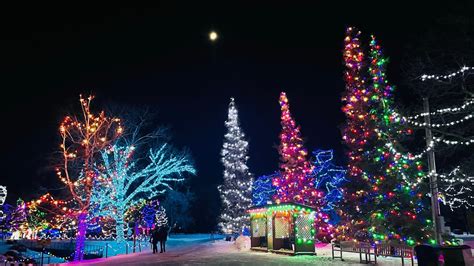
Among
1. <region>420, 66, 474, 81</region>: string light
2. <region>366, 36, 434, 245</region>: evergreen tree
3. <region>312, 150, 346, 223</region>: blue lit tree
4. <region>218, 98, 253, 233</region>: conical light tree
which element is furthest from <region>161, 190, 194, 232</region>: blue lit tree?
<region>420, 66, 474, 81</region>: string light

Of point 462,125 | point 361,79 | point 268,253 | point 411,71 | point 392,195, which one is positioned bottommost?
point 268,253

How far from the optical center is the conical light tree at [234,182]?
3824 centimetres

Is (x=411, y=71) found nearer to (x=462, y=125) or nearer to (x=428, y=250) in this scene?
(x=462, y=125)

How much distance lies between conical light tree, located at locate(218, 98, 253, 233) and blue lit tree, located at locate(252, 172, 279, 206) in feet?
1.64

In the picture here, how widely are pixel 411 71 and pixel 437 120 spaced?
2329 millimetres

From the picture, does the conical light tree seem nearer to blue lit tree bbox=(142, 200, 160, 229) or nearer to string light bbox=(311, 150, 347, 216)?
blue lit tree bbox=(142, 200, 160, 229)

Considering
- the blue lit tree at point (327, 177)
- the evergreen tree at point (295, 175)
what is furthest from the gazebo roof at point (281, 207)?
the blue lit tree at point (327, 177)

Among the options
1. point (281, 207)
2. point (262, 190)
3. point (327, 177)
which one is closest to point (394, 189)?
point (281, 207)

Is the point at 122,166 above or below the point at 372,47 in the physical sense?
below

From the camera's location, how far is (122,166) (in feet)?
104

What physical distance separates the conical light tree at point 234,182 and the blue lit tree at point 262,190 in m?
0.50

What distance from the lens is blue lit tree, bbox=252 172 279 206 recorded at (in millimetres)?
37441

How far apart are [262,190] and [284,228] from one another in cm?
1547

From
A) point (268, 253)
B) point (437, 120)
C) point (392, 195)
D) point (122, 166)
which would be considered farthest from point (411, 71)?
point (122, 166)
